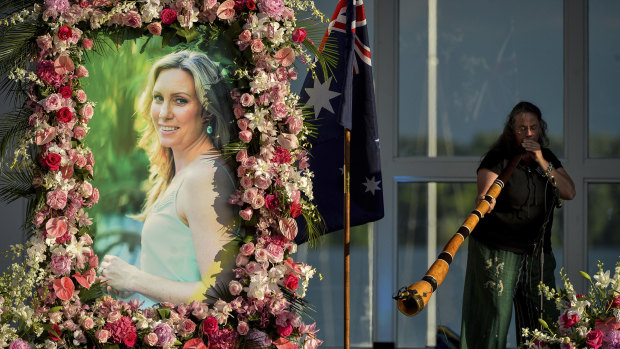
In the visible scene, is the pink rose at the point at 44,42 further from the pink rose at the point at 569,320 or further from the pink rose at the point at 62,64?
→ the pink rose at the point at 569,320

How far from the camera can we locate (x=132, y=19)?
289 centimetres

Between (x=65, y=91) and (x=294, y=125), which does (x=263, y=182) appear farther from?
(x=65, y=91)

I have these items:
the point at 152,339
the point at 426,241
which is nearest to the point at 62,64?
the point at 152,339

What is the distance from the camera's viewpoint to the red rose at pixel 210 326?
9.38ft

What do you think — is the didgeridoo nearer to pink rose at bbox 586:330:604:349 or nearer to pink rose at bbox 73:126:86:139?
pink rose at bbox 586:330:604:349

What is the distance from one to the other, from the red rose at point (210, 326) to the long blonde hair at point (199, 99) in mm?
463

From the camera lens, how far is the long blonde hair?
2.97m

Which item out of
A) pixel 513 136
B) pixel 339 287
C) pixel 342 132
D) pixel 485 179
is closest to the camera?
pixel 342 132

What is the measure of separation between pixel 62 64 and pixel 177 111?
44 centimetres

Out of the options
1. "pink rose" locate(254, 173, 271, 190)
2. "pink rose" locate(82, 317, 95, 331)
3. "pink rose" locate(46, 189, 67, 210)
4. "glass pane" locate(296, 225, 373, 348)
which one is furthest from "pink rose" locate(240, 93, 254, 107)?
"glass pane" locate(296, 225, 373, 348)

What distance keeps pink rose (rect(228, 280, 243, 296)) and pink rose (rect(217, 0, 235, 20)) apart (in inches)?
38.2

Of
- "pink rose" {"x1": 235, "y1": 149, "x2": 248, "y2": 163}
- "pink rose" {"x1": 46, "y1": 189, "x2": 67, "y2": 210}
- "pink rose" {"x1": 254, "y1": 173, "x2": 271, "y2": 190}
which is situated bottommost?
"pink rose" {"x1": 46, "y1": 189, "x2": 67, "y2": 210}

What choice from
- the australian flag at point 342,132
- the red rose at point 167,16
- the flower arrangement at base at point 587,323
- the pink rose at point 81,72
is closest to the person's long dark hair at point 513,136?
the australian flag at point 342,132

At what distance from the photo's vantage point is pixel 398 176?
4766mm
